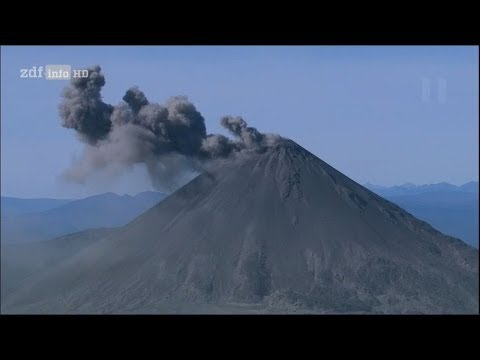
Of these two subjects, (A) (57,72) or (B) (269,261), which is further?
(B) (269,261)

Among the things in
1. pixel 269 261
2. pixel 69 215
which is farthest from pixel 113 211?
pixel 269 261

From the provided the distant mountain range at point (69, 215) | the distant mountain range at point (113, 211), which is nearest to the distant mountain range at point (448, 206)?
the distant mountain range at point (113, 211)

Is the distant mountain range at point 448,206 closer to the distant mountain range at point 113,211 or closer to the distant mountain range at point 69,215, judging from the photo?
the distant mountain range at point 113,211

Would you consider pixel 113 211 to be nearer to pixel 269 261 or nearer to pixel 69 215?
pixel 69 215

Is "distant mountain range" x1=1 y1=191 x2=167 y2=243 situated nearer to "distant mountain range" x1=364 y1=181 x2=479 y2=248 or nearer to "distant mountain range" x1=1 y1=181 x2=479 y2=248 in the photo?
"distant mountain range" x1=1 y1=181 x2=479 y2=248

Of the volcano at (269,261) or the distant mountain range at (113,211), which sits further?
the volcano at (269,261)
